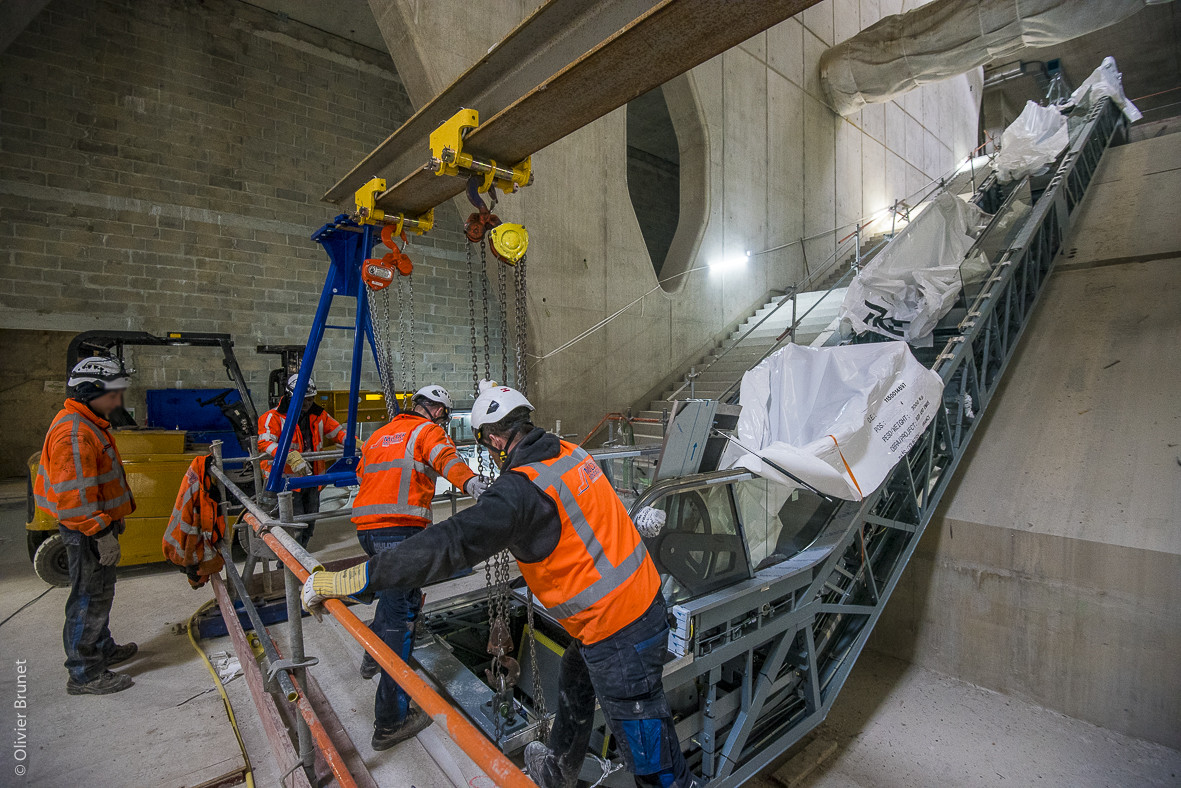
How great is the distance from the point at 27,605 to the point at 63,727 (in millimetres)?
2451

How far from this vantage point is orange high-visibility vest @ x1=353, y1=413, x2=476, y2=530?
10.2 ft

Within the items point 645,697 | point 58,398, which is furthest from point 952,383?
point 58,398

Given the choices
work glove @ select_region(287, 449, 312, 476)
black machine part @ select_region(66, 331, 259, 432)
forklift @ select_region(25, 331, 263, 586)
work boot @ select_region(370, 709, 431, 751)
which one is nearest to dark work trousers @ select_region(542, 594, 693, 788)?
work boot @ select_region(370, 709, 431, 751)

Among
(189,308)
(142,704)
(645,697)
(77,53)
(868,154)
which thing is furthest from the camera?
(868,154)

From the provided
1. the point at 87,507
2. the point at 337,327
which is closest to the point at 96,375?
the point at 87,507

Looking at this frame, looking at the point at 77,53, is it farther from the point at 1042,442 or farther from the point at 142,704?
the point at 1042,442

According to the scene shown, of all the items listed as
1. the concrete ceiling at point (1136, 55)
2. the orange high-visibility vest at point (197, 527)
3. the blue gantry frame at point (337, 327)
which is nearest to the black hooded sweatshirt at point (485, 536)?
the blue gantry frame at point (337, 327)

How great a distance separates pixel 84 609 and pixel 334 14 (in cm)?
962

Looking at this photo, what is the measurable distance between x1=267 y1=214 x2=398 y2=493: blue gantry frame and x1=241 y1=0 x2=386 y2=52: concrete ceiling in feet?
21.9

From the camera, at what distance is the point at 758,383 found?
13.1ft

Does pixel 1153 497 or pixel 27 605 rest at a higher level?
pixel 1153 497

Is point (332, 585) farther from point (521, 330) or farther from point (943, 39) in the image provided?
point (943, 39)

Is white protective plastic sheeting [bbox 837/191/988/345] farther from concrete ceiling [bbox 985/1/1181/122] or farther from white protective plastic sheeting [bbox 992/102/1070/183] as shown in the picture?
concrete ceiling [bbox 985/1/1181/122]

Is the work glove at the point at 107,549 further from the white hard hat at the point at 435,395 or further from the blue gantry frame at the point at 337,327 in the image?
the white hard hat at the point at 435,395
